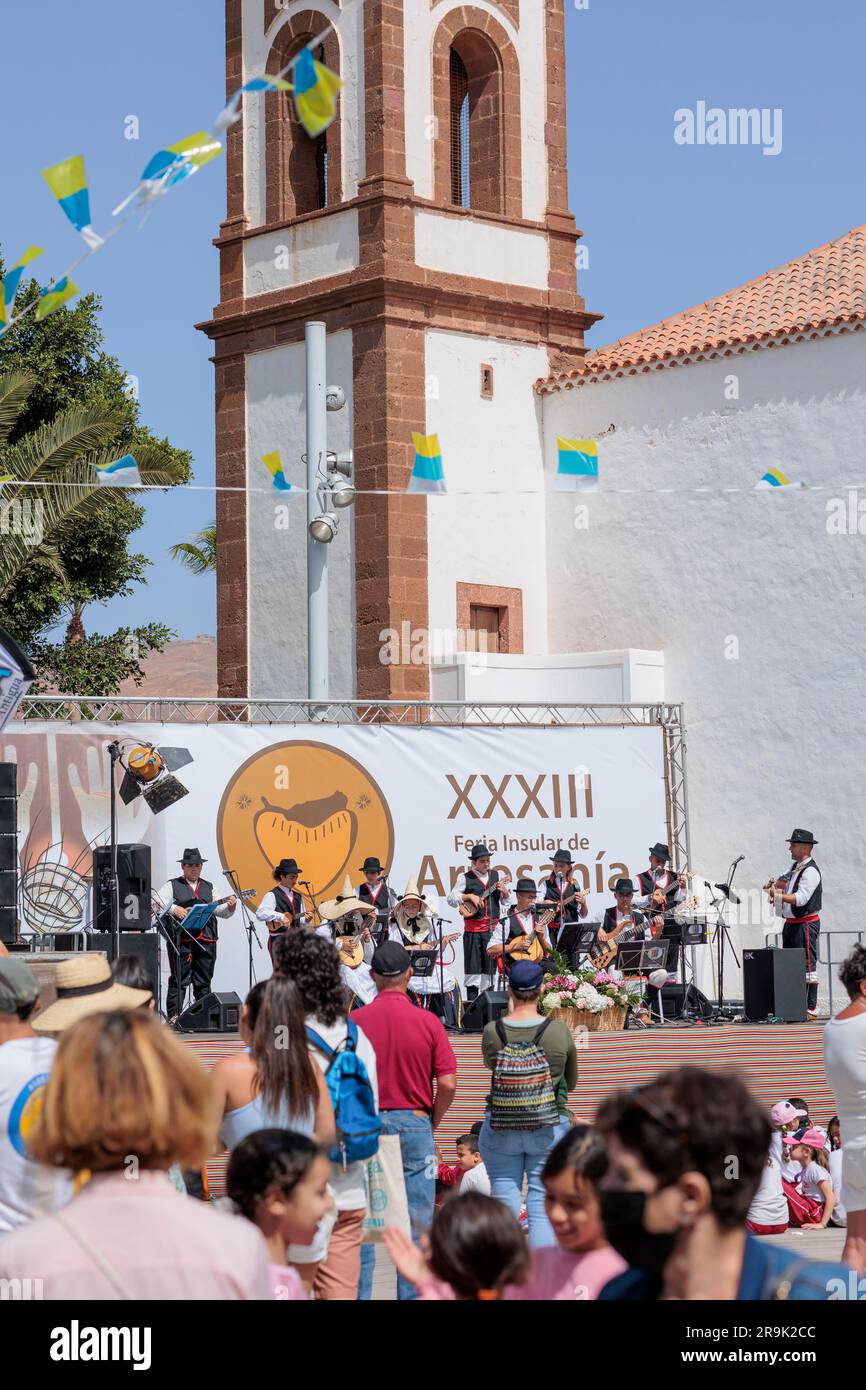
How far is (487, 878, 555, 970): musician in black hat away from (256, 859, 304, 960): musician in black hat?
5.47 ft

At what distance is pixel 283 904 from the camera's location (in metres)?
17.2

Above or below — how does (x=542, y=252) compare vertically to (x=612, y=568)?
above

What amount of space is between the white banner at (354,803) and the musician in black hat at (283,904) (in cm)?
130

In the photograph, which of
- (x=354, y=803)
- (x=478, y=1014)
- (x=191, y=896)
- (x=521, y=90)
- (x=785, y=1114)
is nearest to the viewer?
(x=785, y=1114)

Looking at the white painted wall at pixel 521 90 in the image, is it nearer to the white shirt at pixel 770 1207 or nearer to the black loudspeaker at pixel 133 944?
the black loudspeaker at pixel 133 944

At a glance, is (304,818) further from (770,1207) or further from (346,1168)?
(346,1168)

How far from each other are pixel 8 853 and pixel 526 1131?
6605 millimetres

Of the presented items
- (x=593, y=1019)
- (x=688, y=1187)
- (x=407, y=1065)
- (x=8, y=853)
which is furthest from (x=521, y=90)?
(x=688, y=1187)

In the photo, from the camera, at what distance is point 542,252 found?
26.6 meters

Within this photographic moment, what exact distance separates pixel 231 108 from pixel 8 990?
139 inches
